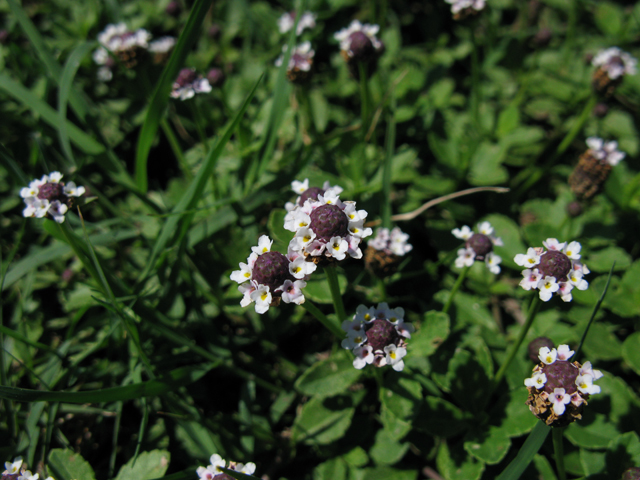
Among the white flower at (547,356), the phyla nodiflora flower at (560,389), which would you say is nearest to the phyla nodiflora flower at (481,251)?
the white flower at (547,356)

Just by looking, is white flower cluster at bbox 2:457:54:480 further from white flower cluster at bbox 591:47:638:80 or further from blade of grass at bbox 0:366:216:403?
white flower cluster at bbox 591:47:638:80

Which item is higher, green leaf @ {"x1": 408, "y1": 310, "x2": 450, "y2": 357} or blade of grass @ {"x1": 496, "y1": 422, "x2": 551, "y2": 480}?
green leaf @ {"x1": 408, "y1": 310, "x2": 450, "y2": 357}

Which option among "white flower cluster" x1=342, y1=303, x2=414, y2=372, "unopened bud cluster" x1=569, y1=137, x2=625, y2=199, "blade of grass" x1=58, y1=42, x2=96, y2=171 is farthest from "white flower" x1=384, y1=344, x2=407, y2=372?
"blade of grass" x1=58, y1=42, x2=96, y2=171

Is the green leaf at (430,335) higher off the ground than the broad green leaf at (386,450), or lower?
higher

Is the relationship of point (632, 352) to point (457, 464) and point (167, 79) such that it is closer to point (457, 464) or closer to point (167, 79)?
point (457, 464)

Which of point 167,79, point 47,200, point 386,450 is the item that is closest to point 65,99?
point 167,79

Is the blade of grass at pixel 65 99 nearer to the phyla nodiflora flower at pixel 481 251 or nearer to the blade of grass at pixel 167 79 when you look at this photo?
the blade of grass at pixel 167 79

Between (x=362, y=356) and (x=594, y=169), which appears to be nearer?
(x=362, y=356)
